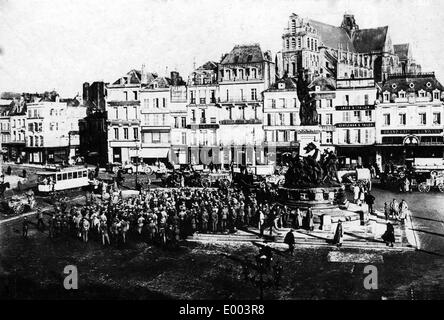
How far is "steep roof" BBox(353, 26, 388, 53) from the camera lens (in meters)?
82.5

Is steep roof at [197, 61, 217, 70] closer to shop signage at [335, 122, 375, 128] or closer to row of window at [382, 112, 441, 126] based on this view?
shop signage at [335, 122, 375, 128]

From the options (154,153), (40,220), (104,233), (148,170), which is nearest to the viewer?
(104,233)

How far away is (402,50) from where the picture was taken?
89.4 meters

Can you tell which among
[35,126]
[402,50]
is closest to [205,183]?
[35,126]

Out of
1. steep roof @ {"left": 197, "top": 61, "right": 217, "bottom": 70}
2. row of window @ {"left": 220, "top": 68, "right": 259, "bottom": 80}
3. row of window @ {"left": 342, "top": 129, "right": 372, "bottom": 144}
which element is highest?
steep roof @ {"left": 197, "top": 61, "right": 217, "bottom": 70}

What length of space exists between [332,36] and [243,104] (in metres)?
33.3

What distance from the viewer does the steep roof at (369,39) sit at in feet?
271

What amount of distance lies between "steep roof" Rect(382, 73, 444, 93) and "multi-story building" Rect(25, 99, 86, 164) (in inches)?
1579

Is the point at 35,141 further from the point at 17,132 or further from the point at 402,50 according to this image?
the point at 402,50

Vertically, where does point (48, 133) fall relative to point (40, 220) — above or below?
above

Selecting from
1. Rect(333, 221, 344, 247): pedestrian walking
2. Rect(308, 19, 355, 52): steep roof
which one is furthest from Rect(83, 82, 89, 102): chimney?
Rect(333, 221, 344, 247): pedestrian walking

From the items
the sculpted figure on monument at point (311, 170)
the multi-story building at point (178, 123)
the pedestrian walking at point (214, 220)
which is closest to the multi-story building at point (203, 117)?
the multi-story building at point (178, 123)

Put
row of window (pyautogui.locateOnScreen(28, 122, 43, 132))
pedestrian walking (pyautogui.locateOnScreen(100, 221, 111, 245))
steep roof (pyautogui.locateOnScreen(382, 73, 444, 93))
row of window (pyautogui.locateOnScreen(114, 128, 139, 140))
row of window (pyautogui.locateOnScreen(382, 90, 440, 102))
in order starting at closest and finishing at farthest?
pedestrian walking (pyautogui.locateOnScreen(100, 221, 111, 245)) → row of window (pyautogui.locateOnScreen(382, 90, 440, 102)) → steep roof (pyautogui.locateOnScreen(382, 73, 444, 93)) → row of window (pyautogui.locateOnScreen(114, 128, 139, 140)) → row of window (pyautogui.locateOnScreen(28, 122, 43, 132))
